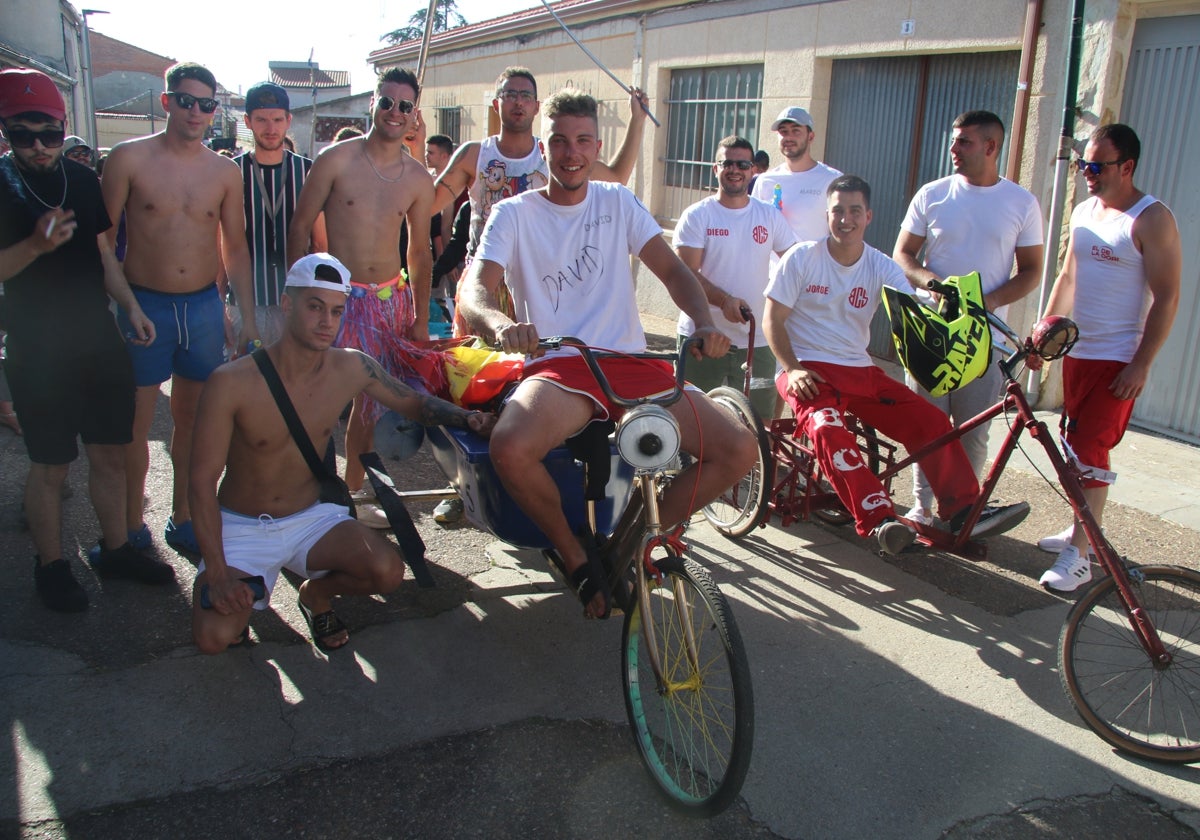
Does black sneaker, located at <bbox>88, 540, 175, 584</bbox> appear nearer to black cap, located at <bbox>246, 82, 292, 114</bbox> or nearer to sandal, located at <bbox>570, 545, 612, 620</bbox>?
sandal, located at <bbox>570, 545, 612, 620</bbox>

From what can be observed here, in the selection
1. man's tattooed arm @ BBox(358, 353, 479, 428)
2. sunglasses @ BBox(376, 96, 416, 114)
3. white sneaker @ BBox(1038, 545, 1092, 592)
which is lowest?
white sneaker @ BBox(1038, 545, 1092, 592)

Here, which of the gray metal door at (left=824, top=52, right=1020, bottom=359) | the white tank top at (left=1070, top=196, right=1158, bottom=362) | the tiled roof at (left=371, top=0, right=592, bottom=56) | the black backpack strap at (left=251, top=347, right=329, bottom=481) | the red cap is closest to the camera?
the black backpack strap at (left=251, top=347, right=329, bottom=481)

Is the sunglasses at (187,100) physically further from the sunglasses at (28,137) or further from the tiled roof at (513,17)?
the tiled roof at (513,17)

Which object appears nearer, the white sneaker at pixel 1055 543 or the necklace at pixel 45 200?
the necklace at pixel 45 200

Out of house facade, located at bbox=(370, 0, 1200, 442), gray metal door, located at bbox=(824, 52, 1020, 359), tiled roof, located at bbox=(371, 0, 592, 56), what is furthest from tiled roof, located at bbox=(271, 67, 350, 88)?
gray metal door, located at bbox=(824, 52, 1020, 359)

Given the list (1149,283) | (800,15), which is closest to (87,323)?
(1149,283)

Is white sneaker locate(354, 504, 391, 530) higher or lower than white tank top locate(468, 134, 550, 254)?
lower

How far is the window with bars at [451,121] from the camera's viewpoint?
55.9 feet

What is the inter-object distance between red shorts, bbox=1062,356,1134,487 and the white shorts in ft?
10.4

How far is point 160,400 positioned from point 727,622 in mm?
5866

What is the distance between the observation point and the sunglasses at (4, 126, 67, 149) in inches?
139

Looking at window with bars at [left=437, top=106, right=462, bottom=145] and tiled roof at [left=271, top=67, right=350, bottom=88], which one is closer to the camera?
window with bars at [left=437, top=106, right=462, bottom=145]

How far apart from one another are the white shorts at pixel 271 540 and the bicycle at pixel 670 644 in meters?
1.05

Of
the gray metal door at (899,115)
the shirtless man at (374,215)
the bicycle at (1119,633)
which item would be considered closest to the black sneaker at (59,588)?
the shirtless man at (374,215)
